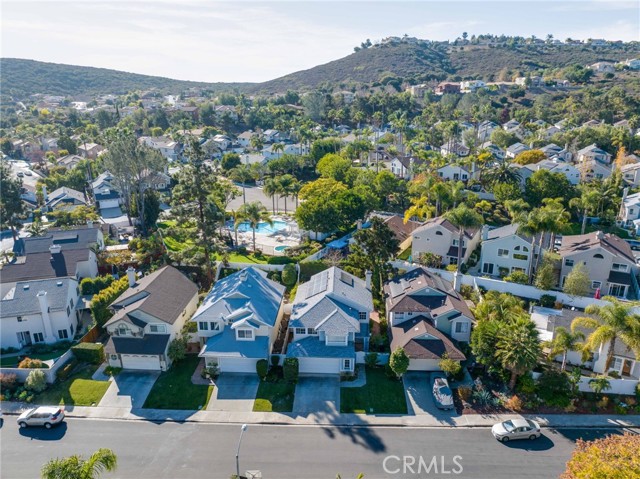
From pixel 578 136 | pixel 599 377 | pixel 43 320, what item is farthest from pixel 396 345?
pixel 578 136

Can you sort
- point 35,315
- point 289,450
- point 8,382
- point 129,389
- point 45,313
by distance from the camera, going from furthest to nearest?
point 45,313
point 35,315
point 129,389
point 8,382
point 289,450

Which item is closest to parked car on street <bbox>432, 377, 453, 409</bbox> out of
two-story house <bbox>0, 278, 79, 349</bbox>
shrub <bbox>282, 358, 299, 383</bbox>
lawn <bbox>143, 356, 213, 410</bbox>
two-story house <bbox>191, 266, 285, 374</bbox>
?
shrub <bbox>282, 358, 299, 383</bbox>

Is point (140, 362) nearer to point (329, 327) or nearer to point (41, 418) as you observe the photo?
point (41, 418)

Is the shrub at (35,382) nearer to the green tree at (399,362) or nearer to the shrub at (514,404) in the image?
the green tree at (399,362)

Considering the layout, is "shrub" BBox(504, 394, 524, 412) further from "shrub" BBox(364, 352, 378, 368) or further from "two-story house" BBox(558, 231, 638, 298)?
"two-story house" BBox(558, 231, 638, 298)

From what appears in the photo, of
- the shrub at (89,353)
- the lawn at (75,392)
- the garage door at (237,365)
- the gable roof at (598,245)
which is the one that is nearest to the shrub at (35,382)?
the lawn at (75,392)

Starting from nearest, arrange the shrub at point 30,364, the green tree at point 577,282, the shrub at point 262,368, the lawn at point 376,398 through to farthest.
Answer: the lawn at point 376,398, the shrub at point 262,368, the shrub at point 30,364, the green tree at point 577,282

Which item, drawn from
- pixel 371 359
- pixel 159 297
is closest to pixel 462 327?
pixel 371 359
